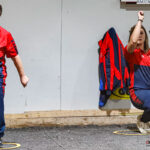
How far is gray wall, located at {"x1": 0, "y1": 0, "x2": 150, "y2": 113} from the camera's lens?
616 cm

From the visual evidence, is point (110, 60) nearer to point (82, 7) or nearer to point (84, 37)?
point (84, 37)

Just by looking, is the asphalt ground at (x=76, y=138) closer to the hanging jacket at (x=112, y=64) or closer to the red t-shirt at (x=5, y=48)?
the hanging jacket at (x=112, y=64)

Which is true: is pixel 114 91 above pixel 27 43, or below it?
below

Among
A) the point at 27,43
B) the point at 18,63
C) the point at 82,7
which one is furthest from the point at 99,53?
the point at 18,63

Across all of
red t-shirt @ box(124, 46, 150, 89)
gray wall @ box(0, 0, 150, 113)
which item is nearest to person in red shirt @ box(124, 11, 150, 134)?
red t-shirt @ box(124, 46, 150, 89)

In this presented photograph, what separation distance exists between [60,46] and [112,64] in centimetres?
87

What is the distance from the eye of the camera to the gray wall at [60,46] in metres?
6.16

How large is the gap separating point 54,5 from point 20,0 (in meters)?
0.53

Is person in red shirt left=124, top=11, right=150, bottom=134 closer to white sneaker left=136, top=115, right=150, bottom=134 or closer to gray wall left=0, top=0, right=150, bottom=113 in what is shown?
white sneaker left=136, top=115, right=150, bottom=134

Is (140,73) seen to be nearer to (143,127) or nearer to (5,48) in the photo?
(143,127)

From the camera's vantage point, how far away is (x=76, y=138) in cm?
518

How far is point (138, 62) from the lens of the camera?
540 centimetres

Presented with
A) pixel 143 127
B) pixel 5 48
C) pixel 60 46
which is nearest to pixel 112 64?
pixel 60 46

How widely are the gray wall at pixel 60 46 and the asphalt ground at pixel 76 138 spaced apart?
49 cm
